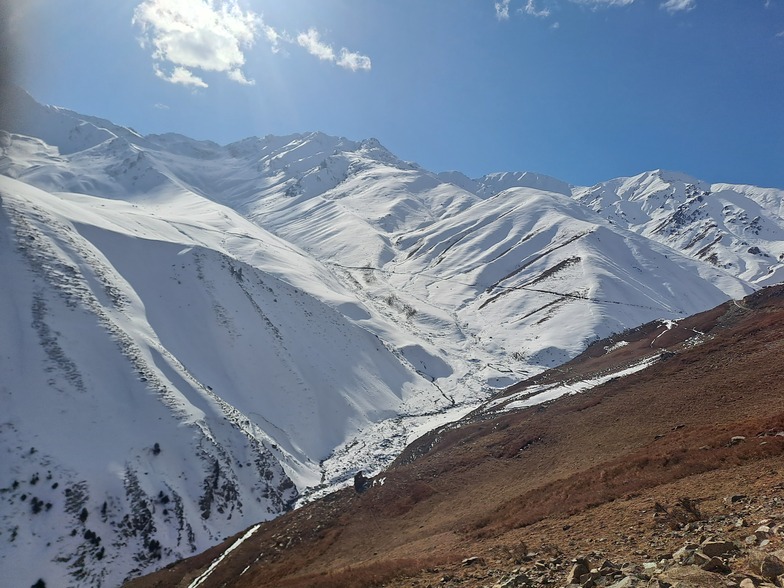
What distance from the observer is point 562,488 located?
21188mm

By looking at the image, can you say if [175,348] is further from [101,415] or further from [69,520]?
[69,520]

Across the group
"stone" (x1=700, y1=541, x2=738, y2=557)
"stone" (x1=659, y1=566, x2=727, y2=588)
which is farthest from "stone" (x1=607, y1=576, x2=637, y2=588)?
"stone" (x1=700, y1=541, x2=738, y2=557)

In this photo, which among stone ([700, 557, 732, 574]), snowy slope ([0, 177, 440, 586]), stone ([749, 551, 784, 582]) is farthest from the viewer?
snowy slope ([0, 177, 440, 586])

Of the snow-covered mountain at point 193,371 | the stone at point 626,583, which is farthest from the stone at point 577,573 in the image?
the snow-covered mountain at point 193,371

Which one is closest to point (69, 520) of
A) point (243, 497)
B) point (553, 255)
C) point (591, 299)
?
point (243, 497)

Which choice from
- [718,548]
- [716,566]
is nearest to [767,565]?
[716,566]

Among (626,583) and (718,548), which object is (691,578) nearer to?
(626,583)

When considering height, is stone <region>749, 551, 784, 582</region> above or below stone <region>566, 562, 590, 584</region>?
above

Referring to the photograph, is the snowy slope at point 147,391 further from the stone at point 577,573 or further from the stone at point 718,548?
the stone at point 718,548

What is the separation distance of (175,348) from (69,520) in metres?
25.5

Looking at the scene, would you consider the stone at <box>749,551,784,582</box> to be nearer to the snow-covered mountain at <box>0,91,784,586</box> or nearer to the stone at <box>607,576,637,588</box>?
the stone at <box>607,576,637,588</box>

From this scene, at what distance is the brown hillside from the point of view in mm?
13969

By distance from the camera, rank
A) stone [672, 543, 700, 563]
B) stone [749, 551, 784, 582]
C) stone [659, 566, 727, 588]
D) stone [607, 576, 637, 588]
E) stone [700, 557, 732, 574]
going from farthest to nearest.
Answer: stone [672, 543, 700, 563] → stone [607, 576, 637, 588] → stone [700, 557, 732, 574] → stone [659, 566, 727, 588] → stone [749, 551, 784, 582]

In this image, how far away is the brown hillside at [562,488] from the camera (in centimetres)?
1397
